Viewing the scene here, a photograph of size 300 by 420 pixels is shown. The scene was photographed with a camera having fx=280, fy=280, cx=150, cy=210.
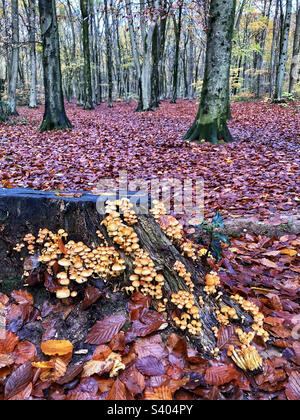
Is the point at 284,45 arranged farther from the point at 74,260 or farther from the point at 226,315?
the point at 74,260

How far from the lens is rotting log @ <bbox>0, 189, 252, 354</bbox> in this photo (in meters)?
2.18

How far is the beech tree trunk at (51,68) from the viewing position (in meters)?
Answer: 10.3

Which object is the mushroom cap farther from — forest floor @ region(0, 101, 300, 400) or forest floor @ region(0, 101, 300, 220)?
forest floor @ region(0, 101, 300, 220)

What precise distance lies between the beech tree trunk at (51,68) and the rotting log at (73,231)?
957 centimetres

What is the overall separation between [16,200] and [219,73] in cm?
765

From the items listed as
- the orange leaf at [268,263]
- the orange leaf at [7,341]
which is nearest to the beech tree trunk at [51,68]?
the orange leaf at [268,263]

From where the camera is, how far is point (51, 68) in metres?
10.7

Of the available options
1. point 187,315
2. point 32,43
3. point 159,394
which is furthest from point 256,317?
point 32,43

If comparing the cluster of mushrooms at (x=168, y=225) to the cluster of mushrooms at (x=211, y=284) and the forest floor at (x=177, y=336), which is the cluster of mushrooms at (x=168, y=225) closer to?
the cluster of mushrooms at (x=211, y=284)

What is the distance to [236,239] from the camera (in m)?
3.62

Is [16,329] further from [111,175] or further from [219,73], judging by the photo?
[219,73]

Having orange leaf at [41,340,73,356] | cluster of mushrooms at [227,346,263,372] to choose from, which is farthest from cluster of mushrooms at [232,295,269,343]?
orange leaf at [41,340,73,356]

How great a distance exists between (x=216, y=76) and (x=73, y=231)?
24.9 feet
